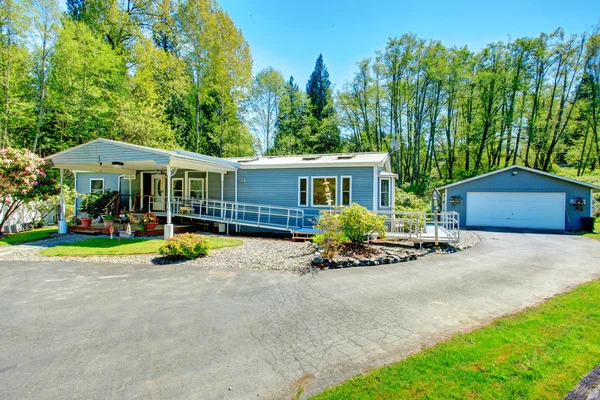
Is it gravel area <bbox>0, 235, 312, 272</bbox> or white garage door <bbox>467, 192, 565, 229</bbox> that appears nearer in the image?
gravel area <bbox>0, 235, 312, 272</bbox>

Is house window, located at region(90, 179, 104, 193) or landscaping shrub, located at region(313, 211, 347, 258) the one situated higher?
house window, located at region(90, 179, 104, 193)

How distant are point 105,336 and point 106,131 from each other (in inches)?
700

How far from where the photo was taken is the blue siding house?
413 inches

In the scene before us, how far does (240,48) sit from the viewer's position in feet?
66.9

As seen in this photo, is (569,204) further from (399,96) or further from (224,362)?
(224,362)

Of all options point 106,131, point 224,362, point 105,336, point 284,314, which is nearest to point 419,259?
point 284,314

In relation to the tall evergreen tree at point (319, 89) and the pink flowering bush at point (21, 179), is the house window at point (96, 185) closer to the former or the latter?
the pink flowering bush at point (21, 179)

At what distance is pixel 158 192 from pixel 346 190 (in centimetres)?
940

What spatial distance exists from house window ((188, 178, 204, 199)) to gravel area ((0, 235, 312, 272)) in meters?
5.41

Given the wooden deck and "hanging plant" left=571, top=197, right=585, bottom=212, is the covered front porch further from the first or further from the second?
"hanging plant" left=571, top=197, right=585, bottom=212

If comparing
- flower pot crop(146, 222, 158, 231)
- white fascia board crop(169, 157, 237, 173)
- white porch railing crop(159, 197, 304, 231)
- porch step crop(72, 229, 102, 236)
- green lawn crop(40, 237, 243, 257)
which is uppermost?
white fascia board crop(169, 157, 237, 173)

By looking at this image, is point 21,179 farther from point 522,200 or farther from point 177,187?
point 522,200

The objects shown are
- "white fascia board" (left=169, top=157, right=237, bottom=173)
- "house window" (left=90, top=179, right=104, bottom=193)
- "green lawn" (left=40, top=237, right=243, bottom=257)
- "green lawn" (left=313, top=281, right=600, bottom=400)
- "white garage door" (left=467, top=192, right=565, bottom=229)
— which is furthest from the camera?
"house window" (left=90, top=179, right=104, bottom=193)

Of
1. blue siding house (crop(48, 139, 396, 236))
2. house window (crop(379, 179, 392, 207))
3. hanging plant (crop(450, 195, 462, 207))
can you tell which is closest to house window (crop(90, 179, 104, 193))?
blue siding house (crop(48, 139, 396, 236))
